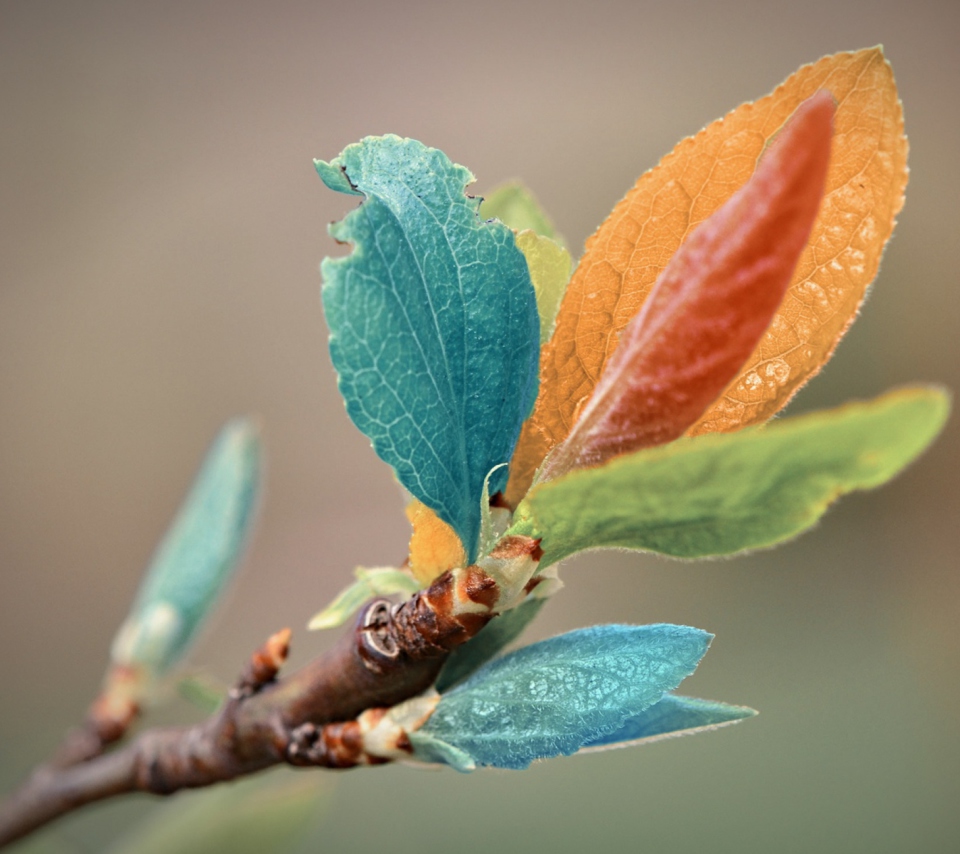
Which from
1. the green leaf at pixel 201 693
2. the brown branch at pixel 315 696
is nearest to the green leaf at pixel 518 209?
the brown branch at pixel 315 696

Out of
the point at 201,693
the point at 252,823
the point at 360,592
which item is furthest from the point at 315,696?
the point at 252,823

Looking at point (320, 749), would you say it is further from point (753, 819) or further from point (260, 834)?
point (753, 819)

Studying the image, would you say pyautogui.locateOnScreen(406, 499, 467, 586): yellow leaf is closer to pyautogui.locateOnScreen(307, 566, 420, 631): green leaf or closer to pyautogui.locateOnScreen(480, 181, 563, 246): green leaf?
pyautogui.locateOnScreen(307, 566, 420, 631): green leaf

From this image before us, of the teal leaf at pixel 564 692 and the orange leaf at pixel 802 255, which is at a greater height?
the orange leaf at pixel 802 255

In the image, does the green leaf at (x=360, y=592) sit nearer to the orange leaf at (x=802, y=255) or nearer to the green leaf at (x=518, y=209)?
the orange leaf at (x=802, y=255)

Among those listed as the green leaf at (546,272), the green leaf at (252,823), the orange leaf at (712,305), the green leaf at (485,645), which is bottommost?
the green leaf at (252,823)

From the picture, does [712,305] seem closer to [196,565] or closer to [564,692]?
[564,692]
